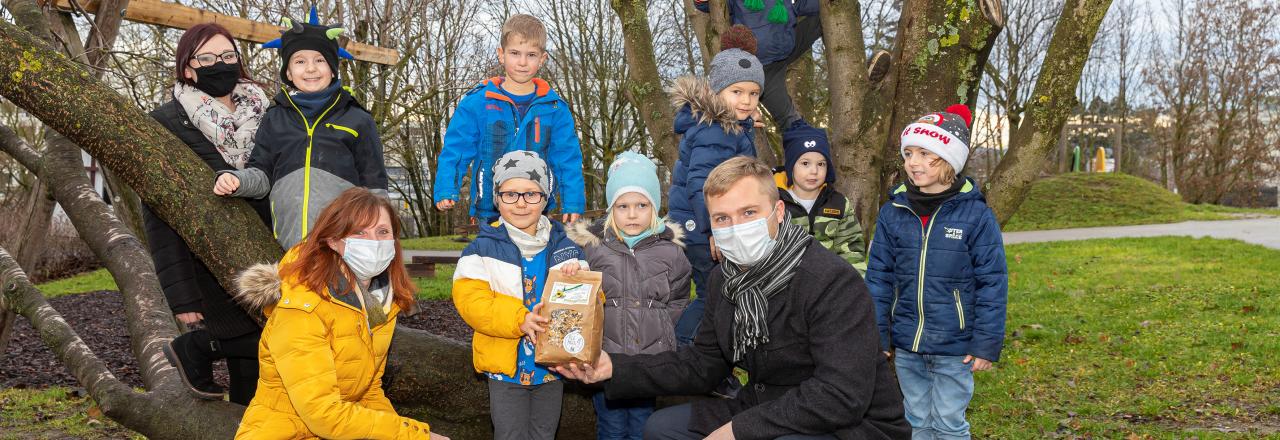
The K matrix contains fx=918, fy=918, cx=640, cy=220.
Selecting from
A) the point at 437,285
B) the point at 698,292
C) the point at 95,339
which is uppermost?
the point at 698,292

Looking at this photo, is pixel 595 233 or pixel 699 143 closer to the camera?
pixel 595 233

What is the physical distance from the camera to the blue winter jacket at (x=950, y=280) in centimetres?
364

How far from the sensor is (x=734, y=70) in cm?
434

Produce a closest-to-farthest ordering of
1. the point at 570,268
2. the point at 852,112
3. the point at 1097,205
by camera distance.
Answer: the point at 570,268 → the point at 852,112 → the point at 1097,205

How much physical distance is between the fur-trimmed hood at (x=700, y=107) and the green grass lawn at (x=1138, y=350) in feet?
8.74

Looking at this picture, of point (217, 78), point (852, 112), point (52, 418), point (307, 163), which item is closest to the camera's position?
point (307, 163)

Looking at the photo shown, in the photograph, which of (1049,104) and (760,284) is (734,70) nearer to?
(1049,104)

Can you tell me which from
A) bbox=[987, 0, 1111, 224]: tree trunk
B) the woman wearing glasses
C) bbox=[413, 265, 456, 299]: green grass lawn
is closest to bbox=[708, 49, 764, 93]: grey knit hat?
bbox=[987, 0, 1111, 224]: tree trunk

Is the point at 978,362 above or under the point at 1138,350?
above

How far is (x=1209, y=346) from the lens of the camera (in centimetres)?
762

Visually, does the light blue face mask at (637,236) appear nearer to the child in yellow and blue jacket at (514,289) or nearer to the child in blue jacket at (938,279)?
the child in yellow and blue jacket at (514,289)

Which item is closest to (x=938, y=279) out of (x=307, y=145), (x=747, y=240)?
(x=747, y=240)

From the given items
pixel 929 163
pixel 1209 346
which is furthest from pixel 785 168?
pixel 1209 346

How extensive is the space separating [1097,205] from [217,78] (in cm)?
1973
